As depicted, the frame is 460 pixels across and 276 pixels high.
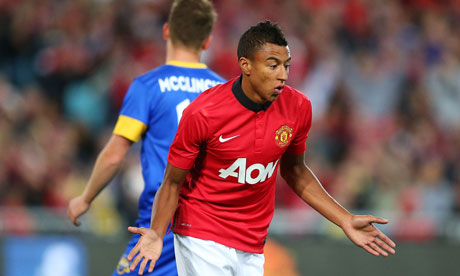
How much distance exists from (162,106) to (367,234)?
1434 millimetres

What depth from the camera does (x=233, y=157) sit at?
3.72 m

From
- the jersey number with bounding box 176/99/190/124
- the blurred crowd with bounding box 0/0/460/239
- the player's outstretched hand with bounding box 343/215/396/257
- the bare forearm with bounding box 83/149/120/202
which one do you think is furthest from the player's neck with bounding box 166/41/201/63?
the blurred crowd with bounding box 0/0/460/239

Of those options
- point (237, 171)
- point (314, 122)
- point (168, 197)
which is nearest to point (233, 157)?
point (237, 171)

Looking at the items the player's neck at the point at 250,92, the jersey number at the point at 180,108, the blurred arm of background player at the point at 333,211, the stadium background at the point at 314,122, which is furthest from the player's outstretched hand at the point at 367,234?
the stadium background at the point at 314,122

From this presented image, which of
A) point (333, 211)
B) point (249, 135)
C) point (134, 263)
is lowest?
point (134, 263)

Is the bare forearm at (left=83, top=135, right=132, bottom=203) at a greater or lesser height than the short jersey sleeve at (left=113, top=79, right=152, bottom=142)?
lesser

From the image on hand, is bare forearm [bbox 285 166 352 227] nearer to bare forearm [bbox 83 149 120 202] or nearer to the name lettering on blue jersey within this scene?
the name lettering on blue jersey

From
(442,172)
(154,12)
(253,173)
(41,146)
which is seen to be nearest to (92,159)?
(41,146)

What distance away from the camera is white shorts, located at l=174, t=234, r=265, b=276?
379cm

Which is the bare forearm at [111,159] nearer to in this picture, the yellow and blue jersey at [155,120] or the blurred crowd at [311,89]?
the yellow and blue jersey at [155,120]

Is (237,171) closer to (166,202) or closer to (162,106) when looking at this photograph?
(166,202)

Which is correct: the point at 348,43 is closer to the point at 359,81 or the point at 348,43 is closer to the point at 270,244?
the point at 359,81

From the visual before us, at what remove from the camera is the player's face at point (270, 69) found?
3.54 meters

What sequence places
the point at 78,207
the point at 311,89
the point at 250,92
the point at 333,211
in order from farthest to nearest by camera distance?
the point at 311,89, the point at 78,207, the point at 333,211, the point at 250,92
